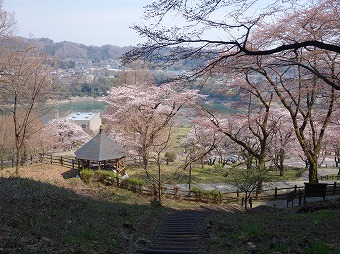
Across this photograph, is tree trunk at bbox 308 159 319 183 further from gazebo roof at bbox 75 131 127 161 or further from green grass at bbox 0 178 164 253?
gazebo roof at bbox 75 131 127 161

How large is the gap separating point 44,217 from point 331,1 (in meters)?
9.10

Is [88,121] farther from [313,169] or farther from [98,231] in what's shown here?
[98,231]

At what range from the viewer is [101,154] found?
18438 mm

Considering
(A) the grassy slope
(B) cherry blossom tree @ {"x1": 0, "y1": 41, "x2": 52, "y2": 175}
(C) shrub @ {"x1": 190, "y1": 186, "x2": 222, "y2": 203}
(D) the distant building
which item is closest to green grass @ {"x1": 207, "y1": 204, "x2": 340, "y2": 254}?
(A) the grassy slope

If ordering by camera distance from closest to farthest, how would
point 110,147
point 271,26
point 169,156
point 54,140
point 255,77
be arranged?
point 271,26 → point 255,77 → point 110,147 → point 169,156 → point 54,140

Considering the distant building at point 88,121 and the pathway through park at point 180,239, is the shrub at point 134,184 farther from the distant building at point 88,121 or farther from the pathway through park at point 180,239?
the distant building at point 88,121

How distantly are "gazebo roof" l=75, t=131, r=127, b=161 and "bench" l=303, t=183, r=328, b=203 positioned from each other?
10.5m

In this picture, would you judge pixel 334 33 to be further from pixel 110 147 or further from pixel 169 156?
pixel 169 156

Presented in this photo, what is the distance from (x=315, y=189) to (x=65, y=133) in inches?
1085

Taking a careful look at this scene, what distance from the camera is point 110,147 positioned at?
1902 cm

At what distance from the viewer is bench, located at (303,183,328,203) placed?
13673 mm

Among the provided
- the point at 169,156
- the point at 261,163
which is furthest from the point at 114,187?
the point at 169,156

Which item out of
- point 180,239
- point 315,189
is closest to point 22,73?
point 180,239

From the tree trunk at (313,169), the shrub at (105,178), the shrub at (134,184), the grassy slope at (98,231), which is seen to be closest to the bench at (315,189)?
the tree trunk at (313,169)
